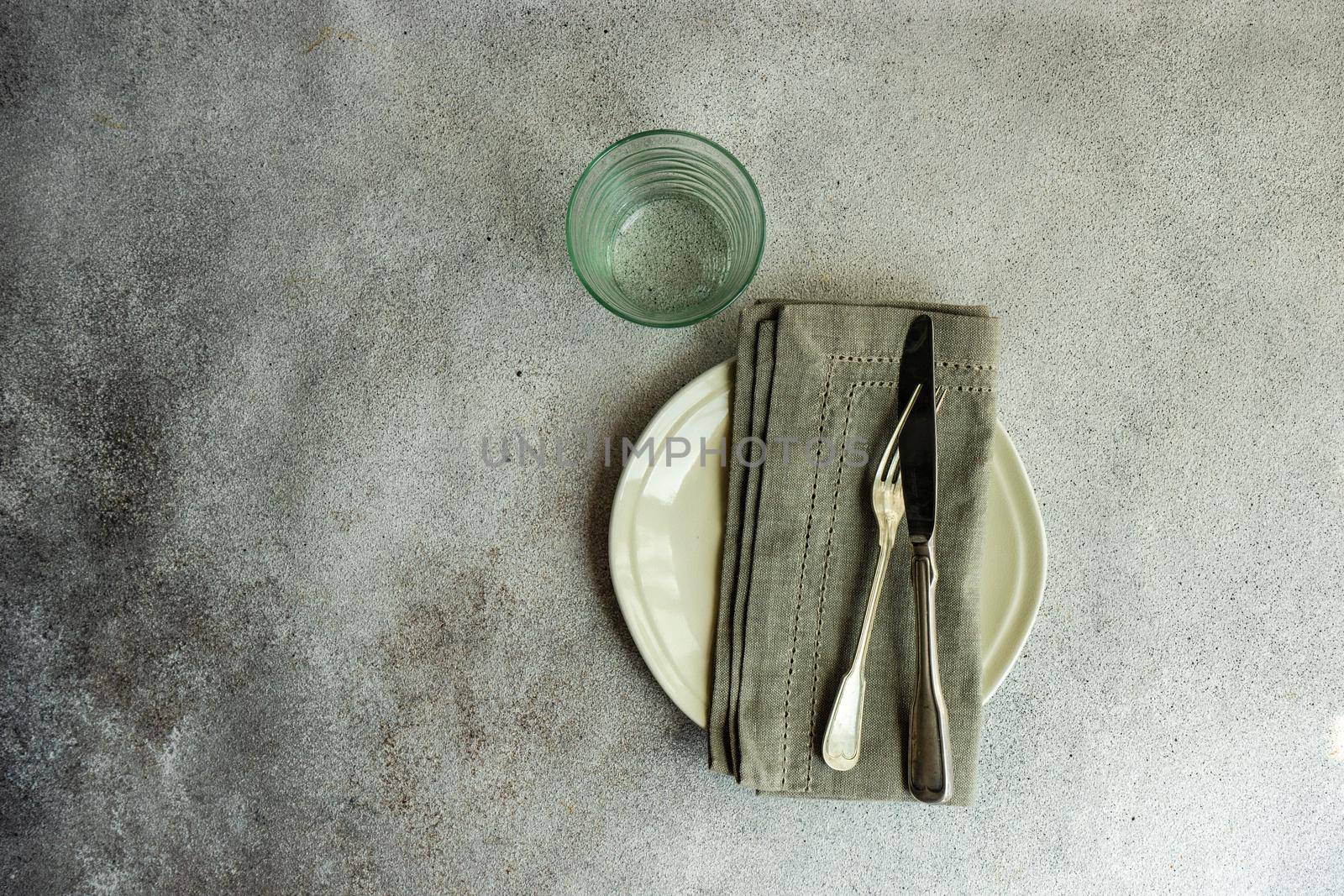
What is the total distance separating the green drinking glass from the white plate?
0.26 feet

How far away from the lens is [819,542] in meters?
0.54

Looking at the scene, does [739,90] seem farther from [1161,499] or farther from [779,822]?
[779,822]

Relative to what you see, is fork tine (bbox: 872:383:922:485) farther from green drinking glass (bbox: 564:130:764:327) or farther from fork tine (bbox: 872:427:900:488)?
green drinking glass (bbox: 564:130:764:327)

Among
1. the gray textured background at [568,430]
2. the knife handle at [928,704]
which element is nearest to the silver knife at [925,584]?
the knife handle at [928,704]

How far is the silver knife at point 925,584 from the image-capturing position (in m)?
0.52

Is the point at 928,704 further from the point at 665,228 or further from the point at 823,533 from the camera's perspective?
the point at 665,228

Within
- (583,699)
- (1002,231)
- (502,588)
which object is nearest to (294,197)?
(502,588)

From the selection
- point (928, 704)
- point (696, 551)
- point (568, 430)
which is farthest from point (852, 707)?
point (568, 430)

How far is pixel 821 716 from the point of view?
1.78 feet

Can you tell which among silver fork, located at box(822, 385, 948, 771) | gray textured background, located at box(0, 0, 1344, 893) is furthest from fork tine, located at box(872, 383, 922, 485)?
gray textured background, located at box(0, 0, 1344, 893)

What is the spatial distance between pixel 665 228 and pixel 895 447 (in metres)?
0.25

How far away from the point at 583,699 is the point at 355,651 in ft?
0.62

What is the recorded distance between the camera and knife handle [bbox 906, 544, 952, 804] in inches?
20.4

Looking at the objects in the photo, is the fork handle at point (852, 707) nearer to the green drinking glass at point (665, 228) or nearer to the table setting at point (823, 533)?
the table setting at point (823, 533)
